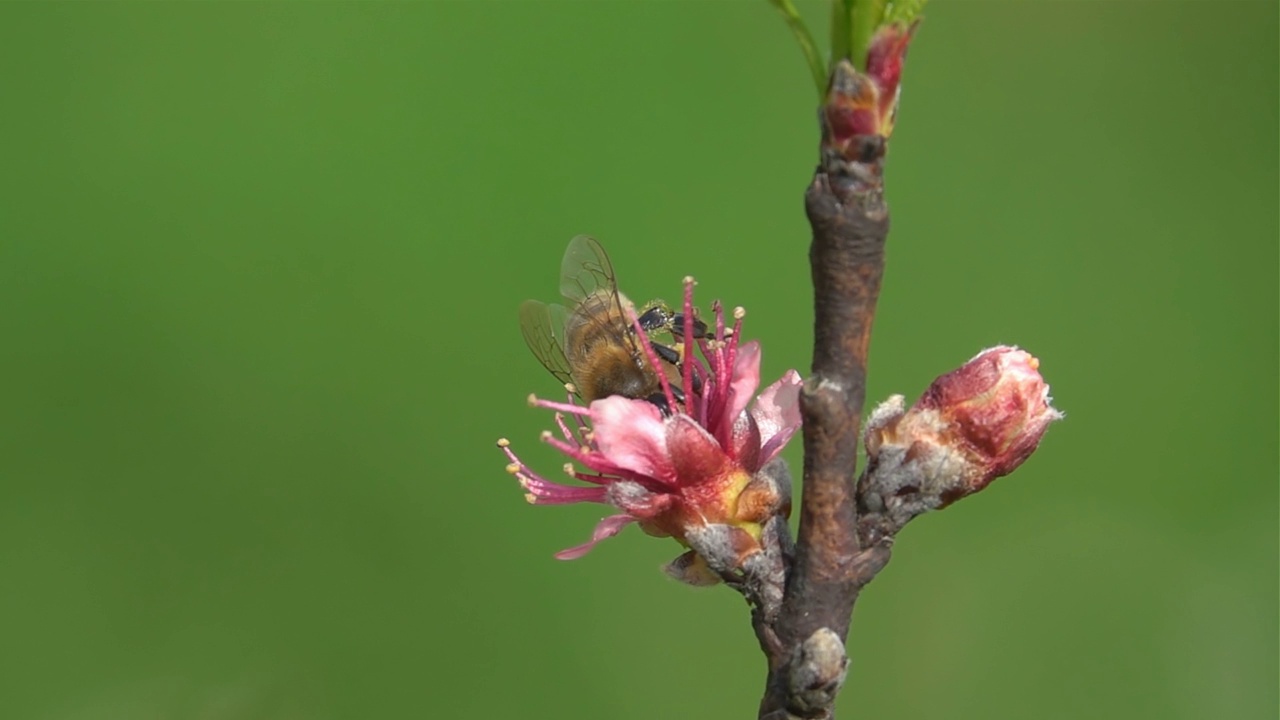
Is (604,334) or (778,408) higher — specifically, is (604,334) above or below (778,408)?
above

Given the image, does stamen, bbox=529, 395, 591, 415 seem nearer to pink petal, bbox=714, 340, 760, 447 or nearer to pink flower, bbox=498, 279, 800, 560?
pink flower, bbox=498, 279, 800, 560

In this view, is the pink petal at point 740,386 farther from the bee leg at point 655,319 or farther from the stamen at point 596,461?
the bee leg at point 655,319

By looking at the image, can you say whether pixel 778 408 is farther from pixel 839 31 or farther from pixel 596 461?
pixel 839 31

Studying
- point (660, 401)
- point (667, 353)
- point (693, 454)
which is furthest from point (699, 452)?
point (667, 353)

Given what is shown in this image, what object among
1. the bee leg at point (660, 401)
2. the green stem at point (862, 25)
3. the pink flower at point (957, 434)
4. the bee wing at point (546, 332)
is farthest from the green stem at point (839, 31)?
the bee wing at point (546, 332)

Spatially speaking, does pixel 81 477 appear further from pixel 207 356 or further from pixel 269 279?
pixel 269 279

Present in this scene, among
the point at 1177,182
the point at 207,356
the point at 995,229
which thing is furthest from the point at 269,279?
the point at 1177,182

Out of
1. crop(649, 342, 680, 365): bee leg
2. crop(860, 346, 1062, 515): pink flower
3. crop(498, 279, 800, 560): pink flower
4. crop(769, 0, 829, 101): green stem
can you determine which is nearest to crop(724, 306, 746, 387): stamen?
crop(498, 279, 800, 560): pink flower

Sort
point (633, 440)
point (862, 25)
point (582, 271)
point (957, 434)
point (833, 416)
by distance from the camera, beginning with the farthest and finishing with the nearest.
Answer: point (582, 271) < point (633, 440) < point (957, 434) < point (833, 416) < point (862, 25)
